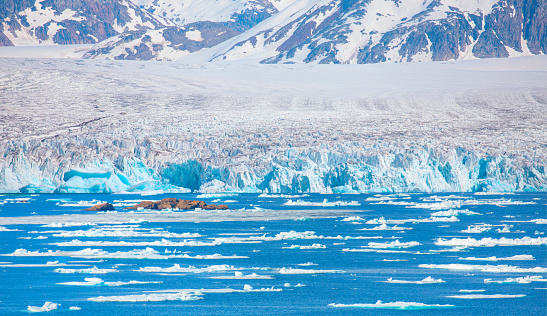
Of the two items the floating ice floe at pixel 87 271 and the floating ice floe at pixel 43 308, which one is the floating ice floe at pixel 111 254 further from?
the floating ice floe at pixel 43 308

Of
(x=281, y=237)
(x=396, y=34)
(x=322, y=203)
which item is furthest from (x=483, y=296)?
(x=396, y=34)

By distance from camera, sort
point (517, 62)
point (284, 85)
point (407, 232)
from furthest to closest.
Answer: point (517, 62) → point (284, 85) → point (407, 232)

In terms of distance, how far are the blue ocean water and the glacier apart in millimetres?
6825

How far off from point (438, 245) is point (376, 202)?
12386 millimetres

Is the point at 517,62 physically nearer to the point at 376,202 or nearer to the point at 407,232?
the point at 376,202

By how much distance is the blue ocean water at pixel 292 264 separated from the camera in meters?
9.51

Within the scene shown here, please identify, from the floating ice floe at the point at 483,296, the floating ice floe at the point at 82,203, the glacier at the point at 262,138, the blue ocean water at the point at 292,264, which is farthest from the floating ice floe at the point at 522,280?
the floating ice floe at the point at 82,203

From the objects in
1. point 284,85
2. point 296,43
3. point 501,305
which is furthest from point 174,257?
point 296,43

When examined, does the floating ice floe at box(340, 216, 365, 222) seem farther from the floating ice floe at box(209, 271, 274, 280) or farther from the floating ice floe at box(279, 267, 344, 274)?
the floating ice floe at box(209, 271, 274, 280)

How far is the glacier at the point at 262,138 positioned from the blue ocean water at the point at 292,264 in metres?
6.82

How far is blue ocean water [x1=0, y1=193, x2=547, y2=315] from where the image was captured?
951 cm

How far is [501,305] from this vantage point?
30.7ft

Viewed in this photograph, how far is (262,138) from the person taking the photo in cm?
3306

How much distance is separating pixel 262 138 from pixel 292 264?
2045 centimetres
